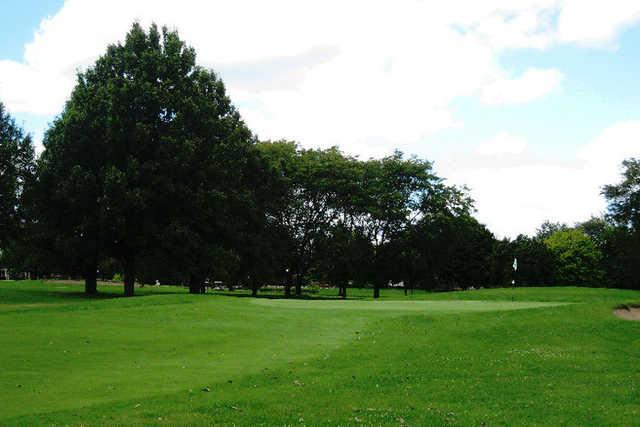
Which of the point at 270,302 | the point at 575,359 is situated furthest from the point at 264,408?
the point at 270,302

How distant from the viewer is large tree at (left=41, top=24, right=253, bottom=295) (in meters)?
48.3

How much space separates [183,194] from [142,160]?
14.1ft

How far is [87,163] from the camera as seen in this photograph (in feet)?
166

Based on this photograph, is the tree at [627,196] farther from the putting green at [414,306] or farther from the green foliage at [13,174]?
the green foliage at [13,174]

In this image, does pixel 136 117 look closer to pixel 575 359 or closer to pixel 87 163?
pixel 87 163

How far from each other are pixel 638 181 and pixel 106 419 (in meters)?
87.6

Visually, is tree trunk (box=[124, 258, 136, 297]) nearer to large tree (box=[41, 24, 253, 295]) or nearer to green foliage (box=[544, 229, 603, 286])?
large tree (box=[41, 24, 253, 295])

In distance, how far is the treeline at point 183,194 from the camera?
49.5 metres

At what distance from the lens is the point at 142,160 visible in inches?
2007

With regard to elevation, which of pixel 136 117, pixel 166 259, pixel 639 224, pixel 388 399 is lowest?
pixel 388 399

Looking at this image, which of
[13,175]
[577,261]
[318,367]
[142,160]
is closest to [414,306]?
[318,367]

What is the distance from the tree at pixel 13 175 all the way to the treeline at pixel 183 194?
0.39ft

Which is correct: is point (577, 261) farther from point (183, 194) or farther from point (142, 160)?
point (142, 160)

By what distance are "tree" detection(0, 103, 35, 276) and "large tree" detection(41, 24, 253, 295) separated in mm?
3743
